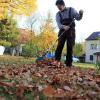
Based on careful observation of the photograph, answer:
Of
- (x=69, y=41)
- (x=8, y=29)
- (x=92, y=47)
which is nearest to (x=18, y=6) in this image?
(x=69, y=41)

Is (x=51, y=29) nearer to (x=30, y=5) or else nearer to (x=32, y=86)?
(x=30, y=5)

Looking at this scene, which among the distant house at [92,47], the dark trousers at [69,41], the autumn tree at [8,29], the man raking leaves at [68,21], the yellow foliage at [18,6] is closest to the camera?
the man raking leaves at [68,21]

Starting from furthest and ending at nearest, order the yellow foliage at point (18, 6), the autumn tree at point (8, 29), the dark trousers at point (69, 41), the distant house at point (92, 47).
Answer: the distant house at point (92, 47) < the autumn tree at point (8, 29) < the yellow foliage at point (18, 6) < the dark trousers at point (69, 41)

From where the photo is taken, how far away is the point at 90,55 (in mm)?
103062

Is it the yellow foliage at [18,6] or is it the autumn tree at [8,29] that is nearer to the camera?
the yellow foliage at [18,6]

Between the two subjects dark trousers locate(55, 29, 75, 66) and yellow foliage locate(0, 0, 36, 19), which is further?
yellow foliage locate(0, 0, 36, 19)

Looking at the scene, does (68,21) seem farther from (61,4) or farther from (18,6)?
(18,6)

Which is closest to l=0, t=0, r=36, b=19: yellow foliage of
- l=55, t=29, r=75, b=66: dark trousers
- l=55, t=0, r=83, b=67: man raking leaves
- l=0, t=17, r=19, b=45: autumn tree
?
l=0, t=17, r=19, b=45: autumn tree

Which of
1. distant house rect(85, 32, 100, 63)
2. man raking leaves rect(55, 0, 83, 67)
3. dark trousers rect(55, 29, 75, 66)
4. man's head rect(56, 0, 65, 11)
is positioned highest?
distant house rect(85, 32, 100, 63)

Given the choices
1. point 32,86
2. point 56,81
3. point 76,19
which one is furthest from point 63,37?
point 32,86

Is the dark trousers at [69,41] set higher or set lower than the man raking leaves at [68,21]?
lower

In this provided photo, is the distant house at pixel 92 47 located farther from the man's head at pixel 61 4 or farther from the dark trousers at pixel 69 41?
the man's head at pixel 61 4

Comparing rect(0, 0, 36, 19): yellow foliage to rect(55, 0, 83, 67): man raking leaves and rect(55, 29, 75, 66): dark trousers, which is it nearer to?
rect(55, 29, 75, 66): dark trousers

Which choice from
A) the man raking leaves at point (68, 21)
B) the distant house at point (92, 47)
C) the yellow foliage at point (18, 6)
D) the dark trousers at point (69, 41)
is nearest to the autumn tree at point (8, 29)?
the yellow foliage at point (18, 6)
